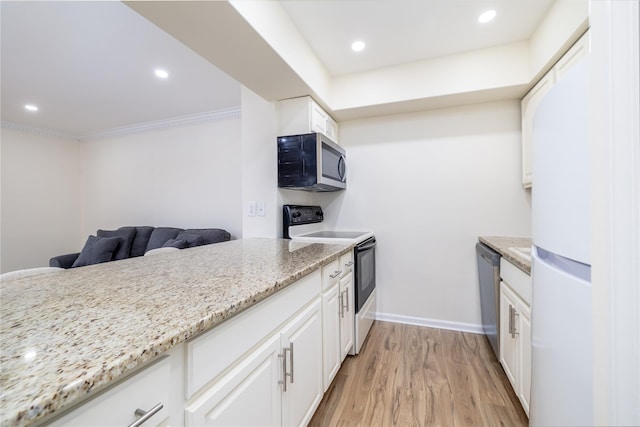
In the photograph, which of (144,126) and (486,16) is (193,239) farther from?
(486,16)

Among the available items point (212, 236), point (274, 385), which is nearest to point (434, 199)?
point (274, 385)

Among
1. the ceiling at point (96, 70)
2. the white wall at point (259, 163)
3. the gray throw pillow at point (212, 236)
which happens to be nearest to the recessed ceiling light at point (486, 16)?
the white wall at point (259, 163)

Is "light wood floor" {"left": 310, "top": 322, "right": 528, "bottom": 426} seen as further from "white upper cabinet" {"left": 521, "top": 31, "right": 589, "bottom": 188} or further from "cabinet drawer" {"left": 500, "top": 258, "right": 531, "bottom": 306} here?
"white upper cabinet" {"left": 521, "top": 31, "right": 589, "bottom": 188}

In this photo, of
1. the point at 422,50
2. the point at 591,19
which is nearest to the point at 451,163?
the point at 422,50

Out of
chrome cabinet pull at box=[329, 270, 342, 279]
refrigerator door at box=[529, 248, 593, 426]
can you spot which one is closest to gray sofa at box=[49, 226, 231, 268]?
chrome cabinet pull at box=[329, 270, 342, 279]

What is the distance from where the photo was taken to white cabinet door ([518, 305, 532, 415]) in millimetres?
1240

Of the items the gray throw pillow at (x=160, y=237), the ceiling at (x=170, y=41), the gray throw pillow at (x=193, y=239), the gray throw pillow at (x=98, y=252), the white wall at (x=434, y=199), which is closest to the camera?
the ceiling at (x=170, y=41)

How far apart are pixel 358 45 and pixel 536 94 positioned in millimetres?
1449

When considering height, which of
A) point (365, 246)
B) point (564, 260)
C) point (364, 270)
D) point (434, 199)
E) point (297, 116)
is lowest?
point (364, 270)

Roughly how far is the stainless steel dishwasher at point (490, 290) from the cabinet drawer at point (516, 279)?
0.08 meters

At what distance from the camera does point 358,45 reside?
79.0 inches

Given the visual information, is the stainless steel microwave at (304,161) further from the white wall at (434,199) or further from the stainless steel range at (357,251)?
the white wall at (434,199)

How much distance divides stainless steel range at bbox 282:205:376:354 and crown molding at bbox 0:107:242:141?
7.09 ft

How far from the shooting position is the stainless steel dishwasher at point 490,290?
1.76 m
